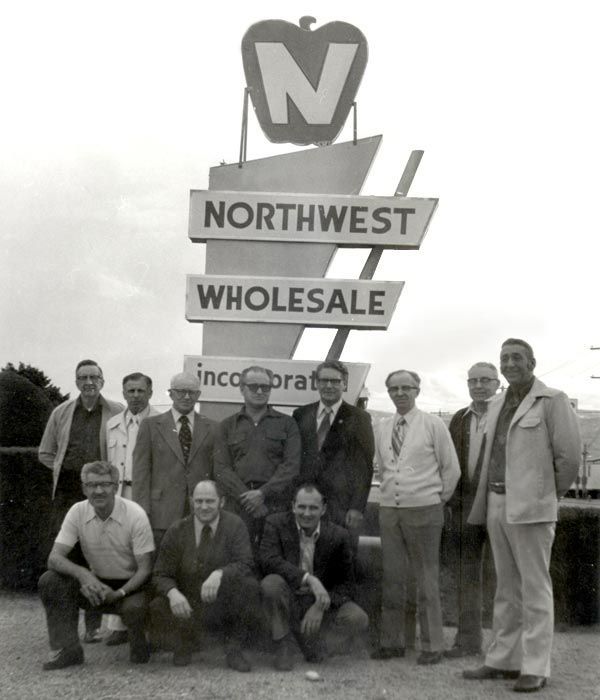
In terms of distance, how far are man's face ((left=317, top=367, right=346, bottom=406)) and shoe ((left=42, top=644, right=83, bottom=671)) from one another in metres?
1.95

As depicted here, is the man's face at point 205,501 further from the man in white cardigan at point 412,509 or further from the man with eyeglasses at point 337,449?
the man in white cardigan at point 412,509

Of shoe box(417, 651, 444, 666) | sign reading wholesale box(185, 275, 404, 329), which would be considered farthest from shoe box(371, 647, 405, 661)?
sign reading wholesale box(185, 275, 404, 329)

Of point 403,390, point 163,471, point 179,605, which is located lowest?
point 179,605

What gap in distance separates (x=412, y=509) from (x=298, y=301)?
2.27m

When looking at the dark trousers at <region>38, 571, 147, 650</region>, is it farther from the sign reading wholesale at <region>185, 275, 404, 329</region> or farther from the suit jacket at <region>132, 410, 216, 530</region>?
the sign reading wholesale at <region>185, 275, 404, 329</region>

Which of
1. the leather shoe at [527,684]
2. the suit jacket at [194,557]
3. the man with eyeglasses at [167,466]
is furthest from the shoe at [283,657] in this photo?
the leather shoe at [527,684]

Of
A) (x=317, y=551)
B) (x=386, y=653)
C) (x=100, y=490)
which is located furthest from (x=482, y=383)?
(x=100, y=490)

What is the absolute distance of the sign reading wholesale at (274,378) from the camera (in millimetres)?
6949

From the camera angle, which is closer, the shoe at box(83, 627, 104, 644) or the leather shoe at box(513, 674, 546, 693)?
the leather shoe at box(513, 674, 546, 693)

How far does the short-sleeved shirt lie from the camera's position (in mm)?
5195

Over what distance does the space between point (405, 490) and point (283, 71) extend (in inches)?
140

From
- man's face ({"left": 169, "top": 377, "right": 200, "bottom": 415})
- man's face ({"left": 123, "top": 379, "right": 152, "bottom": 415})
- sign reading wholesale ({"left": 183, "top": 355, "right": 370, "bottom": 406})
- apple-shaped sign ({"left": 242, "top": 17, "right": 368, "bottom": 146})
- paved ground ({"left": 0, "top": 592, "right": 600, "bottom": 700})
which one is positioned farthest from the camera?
apple-shaped sign ({"left": 242, "top": 17, "right": 368, "bottom": 146})

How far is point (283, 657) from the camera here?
4.99 m

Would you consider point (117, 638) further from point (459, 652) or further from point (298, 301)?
point (298, 301)
